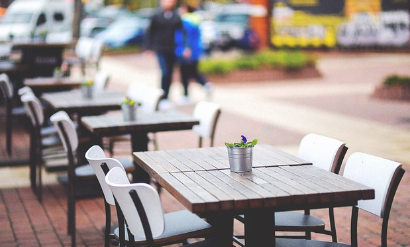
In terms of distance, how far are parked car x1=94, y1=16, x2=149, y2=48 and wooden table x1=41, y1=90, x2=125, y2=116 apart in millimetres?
22884

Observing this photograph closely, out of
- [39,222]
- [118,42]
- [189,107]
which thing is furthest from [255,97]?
[118,42]

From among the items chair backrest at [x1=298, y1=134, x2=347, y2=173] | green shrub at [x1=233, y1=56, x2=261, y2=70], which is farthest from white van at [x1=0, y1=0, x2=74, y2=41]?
chair backrest at [x1=298, y1=134, x2=347, y2=173]

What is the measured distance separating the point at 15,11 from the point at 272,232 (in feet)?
66.6

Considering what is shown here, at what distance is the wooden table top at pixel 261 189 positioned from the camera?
12.2ft

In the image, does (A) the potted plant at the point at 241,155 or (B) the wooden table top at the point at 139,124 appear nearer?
(A) the potted plant at the point at 241,155

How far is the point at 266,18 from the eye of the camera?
29.1 meters

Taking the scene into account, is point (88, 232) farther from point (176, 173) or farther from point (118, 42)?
point (118, 42)

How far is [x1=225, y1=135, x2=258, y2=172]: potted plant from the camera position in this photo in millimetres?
4312

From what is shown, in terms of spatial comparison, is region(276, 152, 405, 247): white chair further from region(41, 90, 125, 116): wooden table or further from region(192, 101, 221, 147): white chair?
region(41, 90, 125, 116): wooden table

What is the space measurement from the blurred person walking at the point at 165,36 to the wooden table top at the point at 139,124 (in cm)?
681

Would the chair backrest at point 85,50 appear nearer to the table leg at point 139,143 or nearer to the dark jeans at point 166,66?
the dark jeans at point 166,66

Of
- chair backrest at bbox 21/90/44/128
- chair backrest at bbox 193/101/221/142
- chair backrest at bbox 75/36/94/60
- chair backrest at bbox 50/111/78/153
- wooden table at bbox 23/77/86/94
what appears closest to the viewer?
chair backrest at bbox 50/111/78/153

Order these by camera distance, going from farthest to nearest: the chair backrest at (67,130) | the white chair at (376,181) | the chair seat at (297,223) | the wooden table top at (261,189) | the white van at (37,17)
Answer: the white van at (37,17), the chair backrest at (67,130), the chair seat at (297,223), the white chair at (376,181), the wooden table top at (261,189)

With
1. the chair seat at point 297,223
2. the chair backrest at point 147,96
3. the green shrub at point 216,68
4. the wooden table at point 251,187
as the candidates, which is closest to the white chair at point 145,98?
the chair backrest at point 147,96
